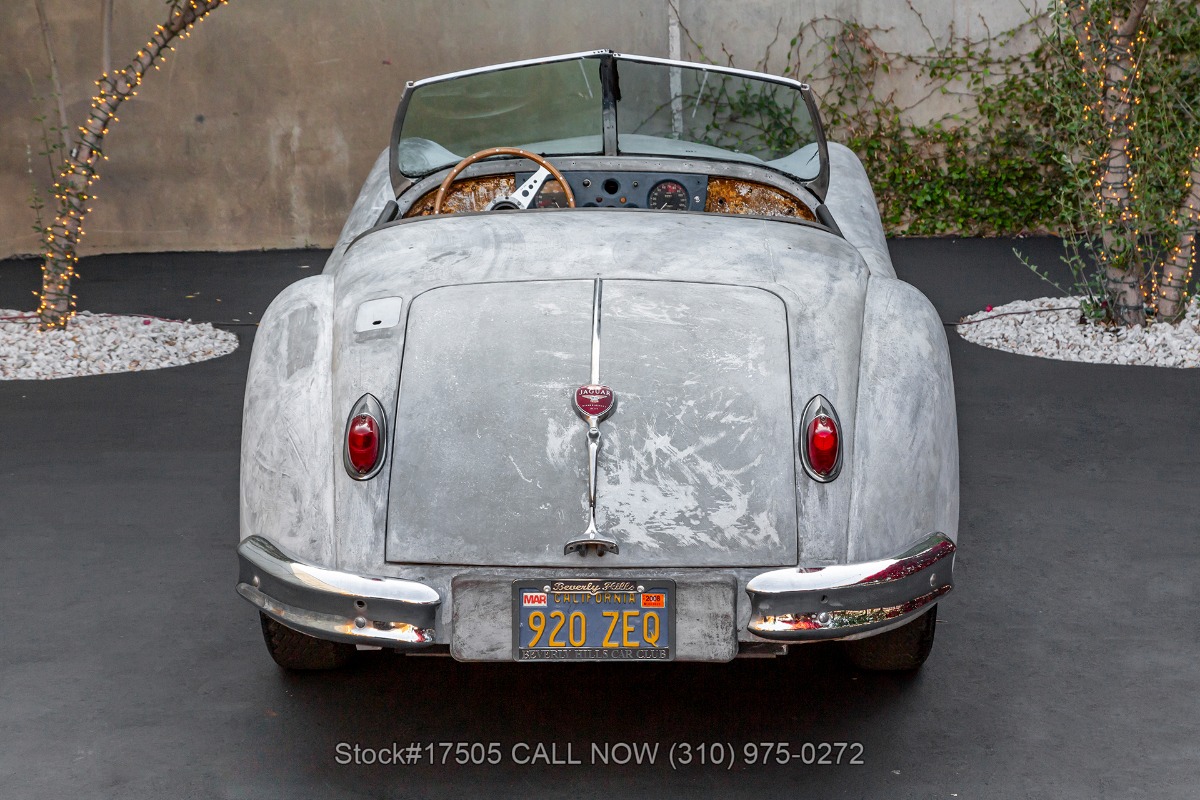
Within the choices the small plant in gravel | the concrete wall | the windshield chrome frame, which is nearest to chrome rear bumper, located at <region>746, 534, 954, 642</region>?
the windshield chrome frame

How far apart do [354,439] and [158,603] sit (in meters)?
1.35

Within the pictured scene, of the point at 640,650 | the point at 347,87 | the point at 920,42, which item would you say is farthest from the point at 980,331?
the point at 347,87

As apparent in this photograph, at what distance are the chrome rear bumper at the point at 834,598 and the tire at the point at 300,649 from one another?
1096mm

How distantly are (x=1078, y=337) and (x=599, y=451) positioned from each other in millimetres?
4931

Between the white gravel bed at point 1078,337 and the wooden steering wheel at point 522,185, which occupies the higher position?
the wooden steering wheel at point 522,185

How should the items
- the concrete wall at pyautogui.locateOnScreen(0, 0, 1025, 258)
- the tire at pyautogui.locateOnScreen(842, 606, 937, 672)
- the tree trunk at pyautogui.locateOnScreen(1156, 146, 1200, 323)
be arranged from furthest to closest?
1. the concrete wall at pyautogui.locateOnScreen(0, 0, 1025, 258)
2. the tree trunk at pyautogui.locateOnScreen(1156, 146, 1200, 323)
3. the tire at pyautogui.locateOnScreen(842, 606, 937, 672)

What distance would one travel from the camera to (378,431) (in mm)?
2463

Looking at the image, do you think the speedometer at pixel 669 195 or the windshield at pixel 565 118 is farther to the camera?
the windshield at pixel 565 118

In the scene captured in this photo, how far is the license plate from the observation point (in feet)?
7.59

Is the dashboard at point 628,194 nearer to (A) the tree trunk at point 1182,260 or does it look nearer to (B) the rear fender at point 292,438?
(B) the rear fender at point 292,438

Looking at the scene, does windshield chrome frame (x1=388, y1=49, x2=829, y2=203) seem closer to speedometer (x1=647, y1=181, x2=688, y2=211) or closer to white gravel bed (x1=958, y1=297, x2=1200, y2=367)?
speedometer (x1=647, y1=181, x2=688, y2=211)

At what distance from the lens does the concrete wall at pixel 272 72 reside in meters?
10.4

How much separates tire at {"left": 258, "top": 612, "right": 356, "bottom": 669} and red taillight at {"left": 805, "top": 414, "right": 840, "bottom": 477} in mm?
1203

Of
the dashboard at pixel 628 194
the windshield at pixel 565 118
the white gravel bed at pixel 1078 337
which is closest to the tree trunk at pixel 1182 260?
the white gravel bed at pixel 1078 337
